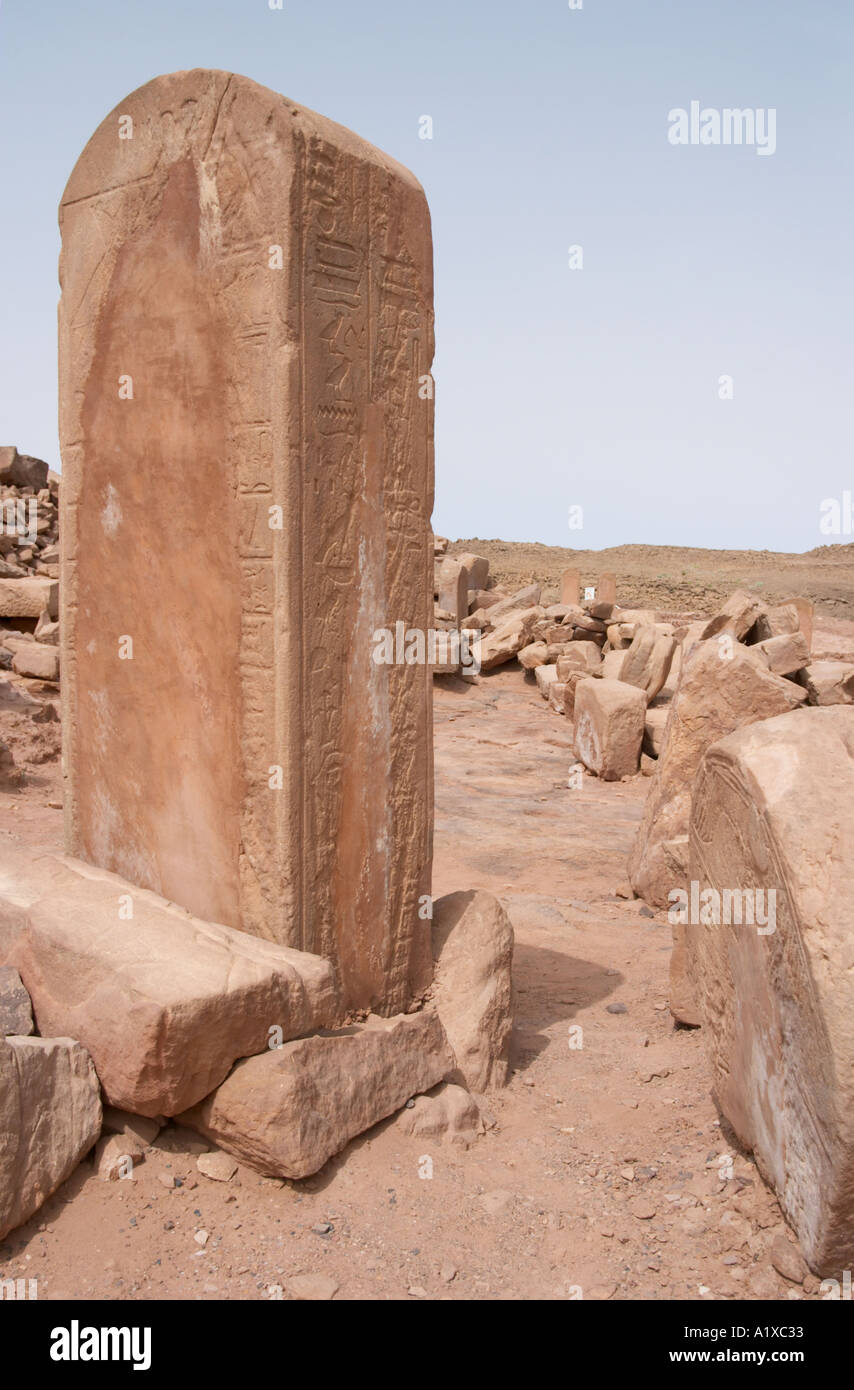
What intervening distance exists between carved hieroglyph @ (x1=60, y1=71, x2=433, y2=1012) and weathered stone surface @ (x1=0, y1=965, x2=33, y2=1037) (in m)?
0.72

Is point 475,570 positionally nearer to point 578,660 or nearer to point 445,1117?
point 578,660

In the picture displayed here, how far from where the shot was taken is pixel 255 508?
140 inches

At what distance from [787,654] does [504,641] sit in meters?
5.47

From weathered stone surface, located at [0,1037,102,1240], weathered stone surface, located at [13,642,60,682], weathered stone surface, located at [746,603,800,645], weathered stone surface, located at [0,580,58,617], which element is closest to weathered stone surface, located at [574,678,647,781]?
weathered stone surface, located at [746,603,800,645]

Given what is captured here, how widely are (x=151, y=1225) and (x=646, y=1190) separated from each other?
4.76ft

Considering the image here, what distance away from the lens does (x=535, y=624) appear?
15.4 m

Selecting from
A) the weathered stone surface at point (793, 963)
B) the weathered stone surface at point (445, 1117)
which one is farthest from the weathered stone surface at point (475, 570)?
the weathered stone surface at point (793, 963)

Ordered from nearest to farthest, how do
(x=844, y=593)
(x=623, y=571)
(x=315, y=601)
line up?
(x=315, y=601)
(x=844, y=593)
(x=623, y=571)

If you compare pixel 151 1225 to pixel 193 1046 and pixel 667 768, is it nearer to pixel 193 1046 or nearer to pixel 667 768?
pixel 193 1046

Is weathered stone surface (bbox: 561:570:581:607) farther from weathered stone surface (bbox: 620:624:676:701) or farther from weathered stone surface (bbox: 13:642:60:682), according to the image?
weathered stone surface (bbox: 13:642:60:682)

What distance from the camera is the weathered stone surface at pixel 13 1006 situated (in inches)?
130

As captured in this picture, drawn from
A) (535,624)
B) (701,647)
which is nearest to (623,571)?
(535,624)

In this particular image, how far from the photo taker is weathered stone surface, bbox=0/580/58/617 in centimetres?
1106

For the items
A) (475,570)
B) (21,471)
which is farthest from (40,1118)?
(475,570)
